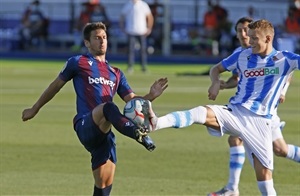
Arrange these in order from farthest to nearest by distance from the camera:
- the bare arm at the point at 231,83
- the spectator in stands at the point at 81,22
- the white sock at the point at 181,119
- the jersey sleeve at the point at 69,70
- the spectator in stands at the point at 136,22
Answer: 1. the spectator in stands at the point at 81,22
2. the spectator in stands at the point at 136,22
3. the bare arm at the point at 231,83
4. the jersey sleeve at the point at 69,70
5. the white sock at the point at 181,119

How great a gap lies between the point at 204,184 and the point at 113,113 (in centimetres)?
381

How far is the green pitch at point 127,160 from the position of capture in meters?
12.6

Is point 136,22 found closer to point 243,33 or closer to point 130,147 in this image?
point 130,147

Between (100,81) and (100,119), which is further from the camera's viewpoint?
(100,81)

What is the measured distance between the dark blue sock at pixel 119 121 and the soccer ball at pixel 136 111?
45 mm

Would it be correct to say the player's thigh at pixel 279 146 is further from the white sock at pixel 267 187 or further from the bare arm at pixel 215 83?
the white sock at pixel 267 187

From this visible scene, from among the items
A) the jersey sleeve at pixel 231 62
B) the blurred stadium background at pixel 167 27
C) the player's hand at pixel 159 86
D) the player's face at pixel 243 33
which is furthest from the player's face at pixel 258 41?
the blurred stadium background at pixel 167 27

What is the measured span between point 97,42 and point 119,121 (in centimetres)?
132

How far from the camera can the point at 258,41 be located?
10367 millimetres

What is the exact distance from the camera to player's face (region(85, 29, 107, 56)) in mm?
10195

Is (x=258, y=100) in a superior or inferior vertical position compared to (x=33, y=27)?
superior

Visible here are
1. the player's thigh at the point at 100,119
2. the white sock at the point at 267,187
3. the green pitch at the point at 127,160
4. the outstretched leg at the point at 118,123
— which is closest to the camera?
the outstretched leg at the point at 118,123

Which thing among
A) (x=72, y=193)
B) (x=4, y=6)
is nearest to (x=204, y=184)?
(x=72, y=193)

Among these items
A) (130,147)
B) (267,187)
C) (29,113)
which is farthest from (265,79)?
(130,147)
